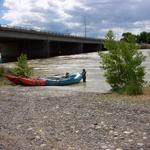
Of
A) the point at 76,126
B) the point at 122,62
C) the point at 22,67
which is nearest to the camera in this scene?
the point at 76,126

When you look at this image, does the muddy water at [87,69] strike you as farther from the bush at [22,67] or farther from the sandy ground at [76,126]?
the sandy ground at [76,126]

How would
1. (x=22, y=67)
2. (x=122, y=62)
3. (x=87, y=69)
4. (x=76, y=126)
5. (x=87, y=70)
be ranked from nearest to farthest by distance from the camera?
1. (x=76, y=126)
2. (x=122, y=62)
3. (x=22, y=67)
4. (x=87, y=70)
5. (x=87, y=69)

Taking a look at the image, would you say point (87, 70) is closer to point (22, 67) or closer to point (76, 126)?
point (22, 67)

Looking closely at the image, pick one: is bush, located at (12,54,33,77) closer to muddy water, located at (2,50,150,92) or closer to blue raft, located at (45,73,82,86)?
blue raft, located at (45,73,82,86)

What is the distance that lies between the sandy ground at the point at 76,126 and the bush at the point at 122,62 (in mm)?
7028

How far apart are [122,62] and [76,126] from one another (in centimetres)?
1311

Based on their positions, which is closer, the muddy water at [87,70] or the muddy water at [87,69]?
the muddy water at [87,70]

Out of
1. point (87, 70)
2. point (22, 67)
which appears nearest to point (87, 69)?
point (87, 70)

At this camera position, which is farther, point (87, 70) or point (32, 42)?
point (32, 42)

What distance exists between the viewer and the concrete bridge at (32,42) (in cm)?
9200

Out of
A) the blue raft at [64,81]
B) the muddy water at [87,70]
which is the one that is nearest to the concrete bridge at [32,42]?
the muddy water at [87,70]

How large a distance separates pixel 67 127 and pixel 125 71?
12.9 m

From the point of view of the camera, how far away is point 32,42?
11981 centimetres

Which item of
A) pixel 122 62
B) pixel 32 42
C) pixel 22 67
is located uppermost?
pixel 32 42
